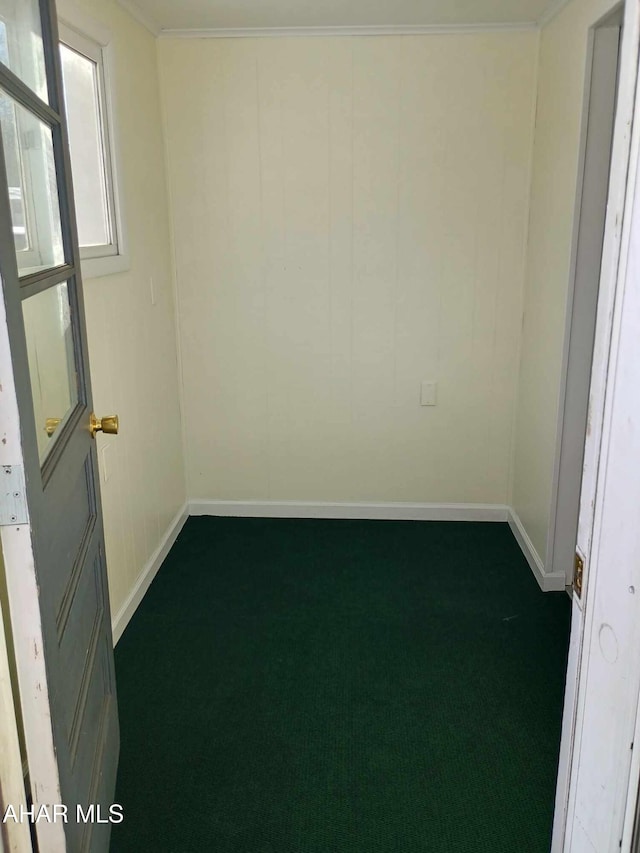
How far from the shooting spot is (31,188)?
5.15 ft

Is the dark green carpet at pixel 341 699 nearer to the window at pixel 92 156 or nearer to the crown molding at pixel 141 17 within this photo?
the window at pixel 92 156

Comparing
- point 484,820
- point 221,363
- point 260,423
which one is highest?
point 221,363

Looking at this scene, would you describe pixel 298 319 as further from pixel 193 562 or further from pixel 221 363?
pixel 193 562

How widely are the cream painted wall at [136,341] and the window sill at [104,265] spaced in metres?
0.03

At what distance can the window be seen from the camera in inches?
98.3

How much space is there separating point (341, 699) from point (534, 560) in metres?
1.26

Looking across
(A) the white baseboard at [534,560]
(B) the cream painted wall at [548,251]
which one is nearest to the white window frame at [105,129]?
(B) the cream painted wall at [548,251]

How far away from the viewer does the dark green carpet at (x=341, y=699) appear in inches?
74.2

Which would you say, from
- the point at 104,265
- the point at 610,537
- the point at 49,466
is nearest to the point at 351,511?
the point at 104,265

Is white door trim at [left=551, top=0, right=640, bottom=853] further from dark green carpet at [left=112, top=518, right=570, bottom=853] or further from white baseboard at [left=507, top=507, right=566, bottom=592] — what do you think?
white baseboard at [left=507, top=507, right=566, bottom=592]

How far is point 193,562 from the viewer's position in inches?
131

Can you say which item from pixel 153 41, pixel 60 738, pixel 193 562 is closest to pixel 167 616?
pixel 193 562

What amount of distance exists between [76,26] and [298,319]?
162cm

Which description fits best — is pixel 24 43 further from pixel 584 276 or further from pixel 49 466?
pixel 584 276
